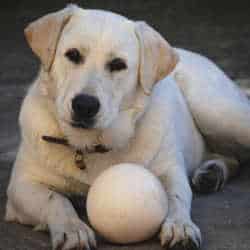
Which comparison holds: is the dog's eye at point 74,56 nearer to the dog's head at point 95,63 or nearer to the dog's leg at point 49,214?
the dog's head at point 95,63

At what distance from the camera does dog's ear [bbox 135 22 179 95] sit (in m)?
4.36

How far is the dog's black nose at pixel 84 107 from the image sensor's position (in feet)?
12.9

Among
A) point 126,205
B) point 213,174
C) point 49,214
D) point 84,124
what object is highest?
point 84,124

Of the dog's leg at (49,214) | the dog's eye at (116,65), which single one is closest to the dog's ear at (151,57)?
the dog's eye at (116,65)

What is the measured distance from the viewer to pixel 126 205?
152 inches

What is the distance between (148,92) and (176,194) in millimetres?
540

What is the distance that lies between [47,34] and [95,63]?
13.3 inches

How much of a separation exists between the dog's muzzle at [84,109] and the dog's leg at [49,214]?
0.44 metres

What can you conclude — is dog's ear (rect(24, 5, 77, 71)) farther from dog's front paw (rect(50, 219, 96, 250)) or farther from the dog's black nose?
dog's front paw (rect(50, 219, 96, 250))

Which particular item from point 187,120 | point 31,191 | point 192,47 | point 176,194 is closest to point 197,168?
point 187,120

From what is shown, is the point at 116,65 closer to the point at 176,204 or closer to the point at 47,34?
the point at 47,34

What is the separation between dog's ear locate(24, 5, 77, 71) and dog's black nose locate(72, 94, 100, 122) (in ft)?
1.31

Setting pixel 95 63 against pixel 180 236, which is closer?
pixel 180 236

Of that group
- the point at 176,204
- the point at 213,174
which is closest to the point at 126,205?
the point at 176,204
